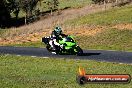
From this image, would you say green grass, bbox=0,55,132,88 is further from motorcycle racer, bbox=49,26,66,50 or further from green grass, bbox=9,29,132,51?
green grass, bbox=9,29,132,51

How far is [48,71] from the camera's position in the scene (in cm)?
2230

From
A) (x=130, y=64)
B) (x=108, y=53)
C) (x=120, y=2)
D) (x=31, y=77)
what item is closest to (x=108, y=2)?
(x=120, y=2)

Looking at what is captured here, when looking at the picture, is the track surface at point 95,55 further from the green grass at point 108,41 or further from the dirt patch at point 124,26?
the dirt patch at point 124,26

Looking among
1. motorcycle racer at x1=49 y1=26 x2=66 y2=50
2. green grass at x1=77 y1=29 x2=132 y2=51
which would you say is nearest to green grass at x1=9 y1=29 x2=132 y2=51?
green grass at x1=77 y1=29 x2=132 y2=51

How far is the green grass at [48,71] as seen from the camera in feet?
58.5

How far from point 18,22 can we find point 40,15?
6.49 m

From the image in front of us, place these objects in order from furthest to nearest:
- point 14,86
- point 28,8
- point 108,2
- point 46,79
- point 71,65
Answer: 1. point 28,8
2. point 108,2
3. point 71,65
4. point 46,79
5. point 14,86

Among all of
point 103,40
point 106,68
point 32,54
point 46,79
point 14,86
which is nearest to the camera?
point 14,86

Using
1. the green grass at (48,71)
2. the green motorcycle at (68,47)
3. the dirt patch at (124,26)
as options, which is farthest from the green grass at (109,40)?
the green grass at (48,71)

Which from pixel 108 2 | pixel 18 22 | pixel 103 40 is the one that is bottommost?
pixel 18 22

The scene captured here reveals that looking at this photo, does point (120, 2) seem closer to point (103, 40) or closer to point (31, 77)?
point (103, 40)

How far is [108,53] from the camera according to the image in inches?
1273

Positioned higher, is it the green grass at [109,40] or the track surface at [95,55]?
the track surface at [95,55]

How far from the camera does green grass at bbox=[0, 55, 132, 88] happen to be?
1783cm
